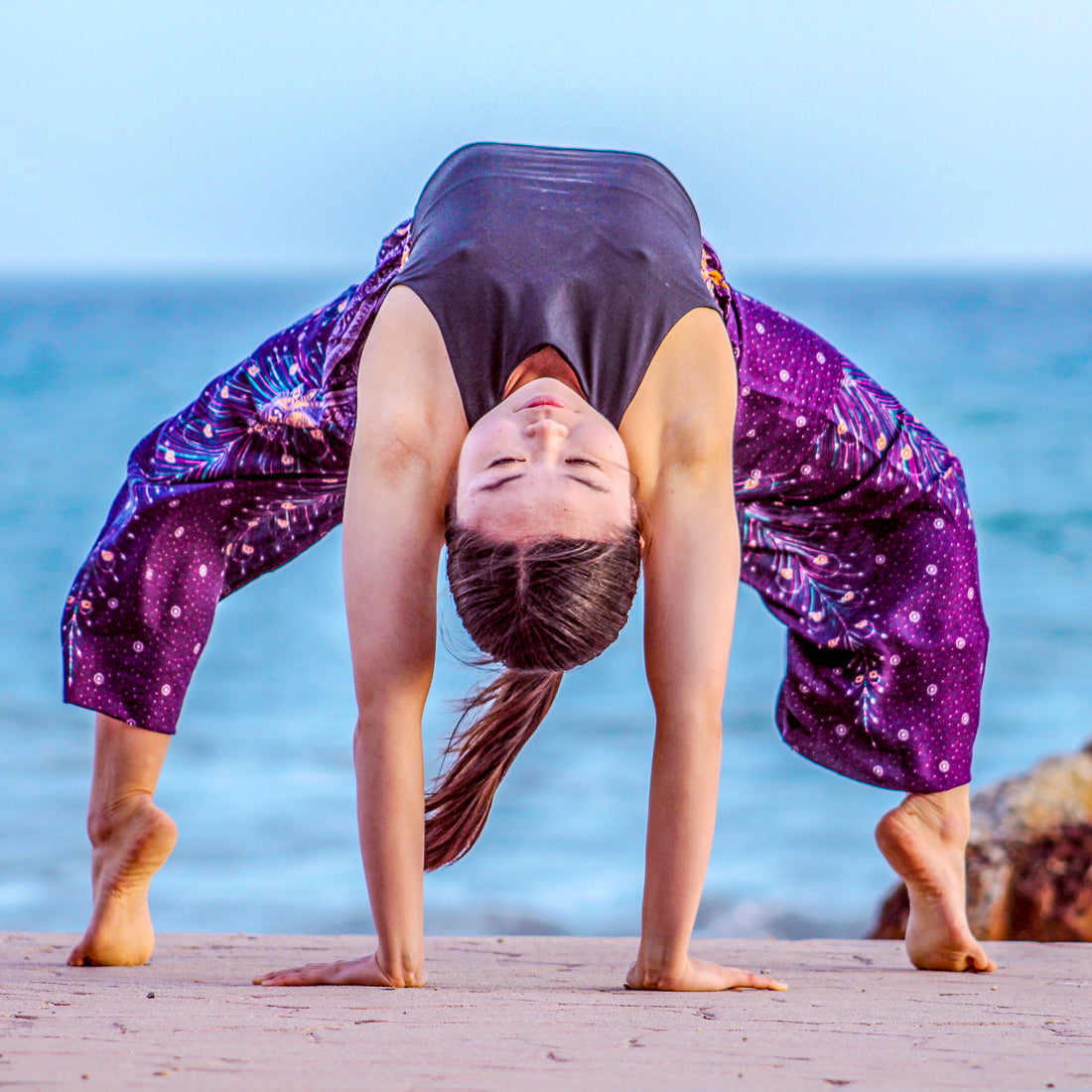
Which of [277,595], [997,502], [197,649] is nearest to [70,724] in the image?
[277,595]

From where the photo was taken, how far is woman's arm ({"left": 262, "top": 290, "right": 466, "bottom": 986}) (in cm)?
246

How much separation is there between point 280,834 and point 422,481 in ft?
Result: 16.6

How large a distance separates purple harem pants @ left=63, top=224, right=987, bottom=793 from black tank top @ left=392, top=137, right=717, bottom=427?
39cm

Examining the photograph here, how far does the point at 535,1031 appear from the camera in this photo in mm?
2033

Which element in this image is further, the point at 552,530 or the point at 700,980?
the point at 700,980

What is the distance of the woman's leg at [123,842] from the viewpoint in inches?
120

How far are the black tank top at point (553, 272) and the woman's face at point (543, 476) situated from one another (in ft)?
0.43

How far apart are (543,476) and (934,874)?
1.42 meters

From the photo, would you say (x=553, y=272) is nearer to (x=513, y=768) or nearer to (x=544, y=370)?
(x=544, y=370)

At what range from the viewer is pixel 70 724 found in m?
8.93

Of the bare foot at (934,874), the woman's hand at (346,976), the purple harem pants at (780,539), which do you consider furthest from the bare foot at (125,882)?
the bare foot at (934,874)

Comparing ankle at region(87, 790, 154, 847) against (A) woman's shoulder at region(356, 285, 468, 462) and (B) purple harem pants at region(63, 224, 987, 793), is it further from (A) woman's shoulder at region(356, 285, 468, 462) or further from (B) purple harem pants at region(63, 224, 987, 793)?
(A) woman's shoulder at region(356, 285, 468, 462)

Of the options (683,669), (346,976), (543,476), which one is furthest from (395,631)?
(346,976)

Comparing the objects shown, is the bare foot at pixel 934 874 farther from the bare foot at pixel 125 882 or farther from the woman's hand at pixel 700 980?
the bare foot at pixel 125 882
